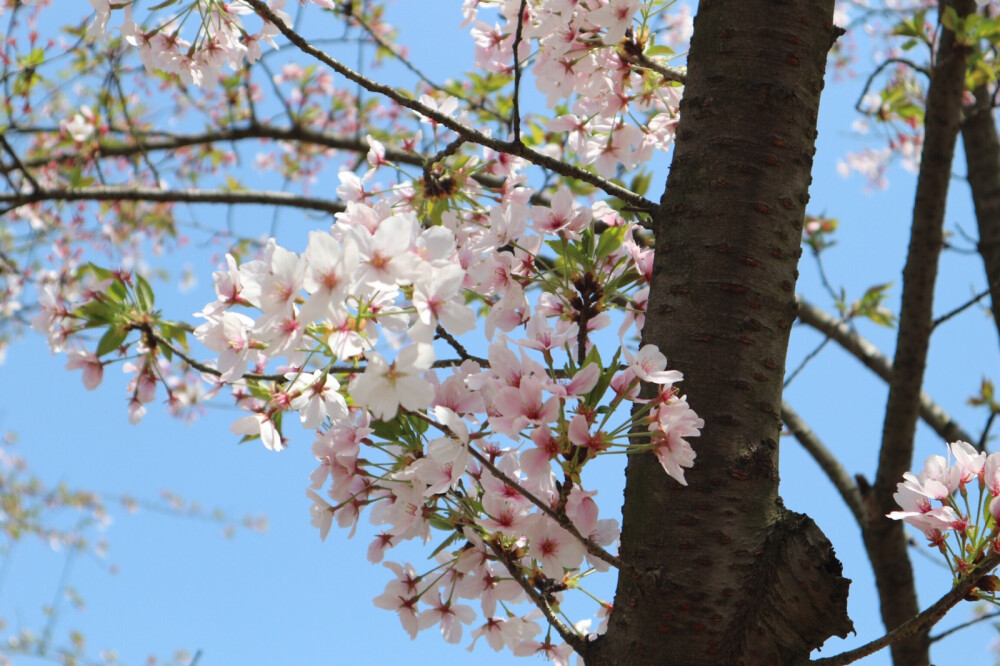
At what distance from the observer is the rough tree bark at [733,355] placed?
103cm

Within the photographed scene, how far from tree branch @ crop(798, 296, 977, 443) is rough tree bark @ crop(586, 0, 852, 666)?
77.0 inches

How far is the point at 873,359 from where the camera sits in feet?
11.0

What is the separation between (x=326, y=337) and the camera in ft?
3.02

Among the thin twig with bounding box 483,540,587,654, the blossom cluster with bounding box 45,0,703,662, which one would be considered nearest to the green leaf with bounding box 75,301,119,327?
the blossom cluster with bounding box 45,0,703,662

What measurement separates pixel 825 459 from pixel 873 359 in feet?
2.00

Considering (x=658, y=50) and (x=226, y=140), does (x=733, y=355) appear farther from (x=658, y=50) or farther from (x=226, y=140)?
(x=226, y=140)

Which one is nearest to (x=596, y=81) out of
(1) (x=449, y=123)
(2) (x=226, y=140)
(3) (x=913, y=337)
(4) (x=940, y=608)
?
(1) (x=449, y=123)

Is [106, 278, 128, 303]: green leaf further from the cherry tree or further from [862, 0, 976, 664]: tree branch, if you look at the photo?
[862, 0, 976, 664]: tree branch

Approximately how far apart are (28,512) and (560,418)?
7273mm

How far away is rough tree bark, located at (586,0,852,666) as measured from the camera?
3.38ft

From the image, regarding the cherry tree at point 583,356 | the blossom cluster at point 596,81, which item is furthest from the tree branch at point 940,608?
the blossom cluster at point 596,81

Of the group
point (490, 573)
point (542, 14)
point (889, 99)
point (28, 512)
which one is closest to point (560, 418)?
point (490, 573)

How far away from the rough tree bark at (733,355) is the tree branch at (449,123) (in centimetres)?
11

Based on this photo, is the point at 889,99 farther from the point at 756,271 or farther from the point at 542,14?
the point at 756,271
